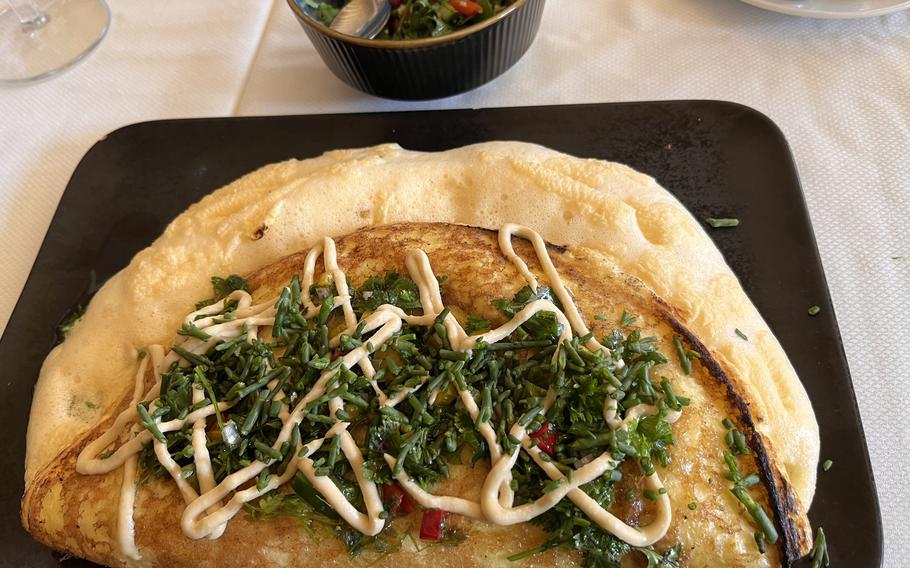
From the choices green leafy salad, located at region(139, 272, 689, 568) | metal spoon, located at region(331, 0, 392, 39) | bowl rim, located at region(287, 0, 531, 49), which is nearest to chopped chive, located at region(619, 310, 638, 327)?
green leafy salad, located at region(139, 272, 689, 568)

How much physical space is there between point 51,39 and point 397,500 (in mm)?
3280

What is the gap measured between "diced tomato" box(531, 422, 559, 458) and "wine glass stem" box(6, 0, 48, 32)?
353cm

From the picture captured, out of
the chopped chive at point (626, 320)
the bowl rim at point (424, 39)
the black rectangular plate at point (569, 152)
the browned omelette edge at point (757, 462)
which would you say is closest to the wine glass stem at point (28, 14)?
the black rectangular plate at point (569, 152)

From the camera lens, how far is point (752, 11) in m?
3.17

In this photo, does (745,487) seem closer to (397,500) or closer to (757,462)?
(757,462)

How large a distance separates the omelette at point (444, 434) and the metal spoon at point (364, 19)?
1.22 m

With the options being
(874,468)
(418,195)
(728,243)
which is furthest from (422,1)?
(874,468)

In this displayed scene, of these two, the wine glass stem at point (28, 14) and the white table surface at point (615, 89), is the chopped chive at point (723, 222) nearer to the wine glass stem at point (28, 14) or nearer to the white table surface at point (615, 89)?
the white table surface at point (615, 89)

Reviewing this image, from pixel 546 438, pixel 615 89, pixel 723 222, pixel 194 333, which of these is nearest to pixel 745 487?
pixel 546 438

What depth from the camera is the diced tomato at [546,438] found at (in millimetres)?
1554

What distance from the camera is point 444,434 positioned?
1.61 m

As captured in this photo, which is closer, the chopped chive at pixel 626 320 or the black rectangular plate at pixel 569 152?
the chopped chive at pixel 626 320

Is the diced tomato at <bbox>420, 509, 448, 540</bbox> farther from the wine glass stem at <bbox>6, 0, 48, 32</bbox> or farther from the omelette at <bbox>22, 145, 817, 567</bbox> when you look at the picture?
the wine glass stem at <bbox>6, 0, 48, 32</bbox>

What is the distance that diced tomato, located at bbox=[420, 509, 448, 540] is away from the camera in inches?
61.9
